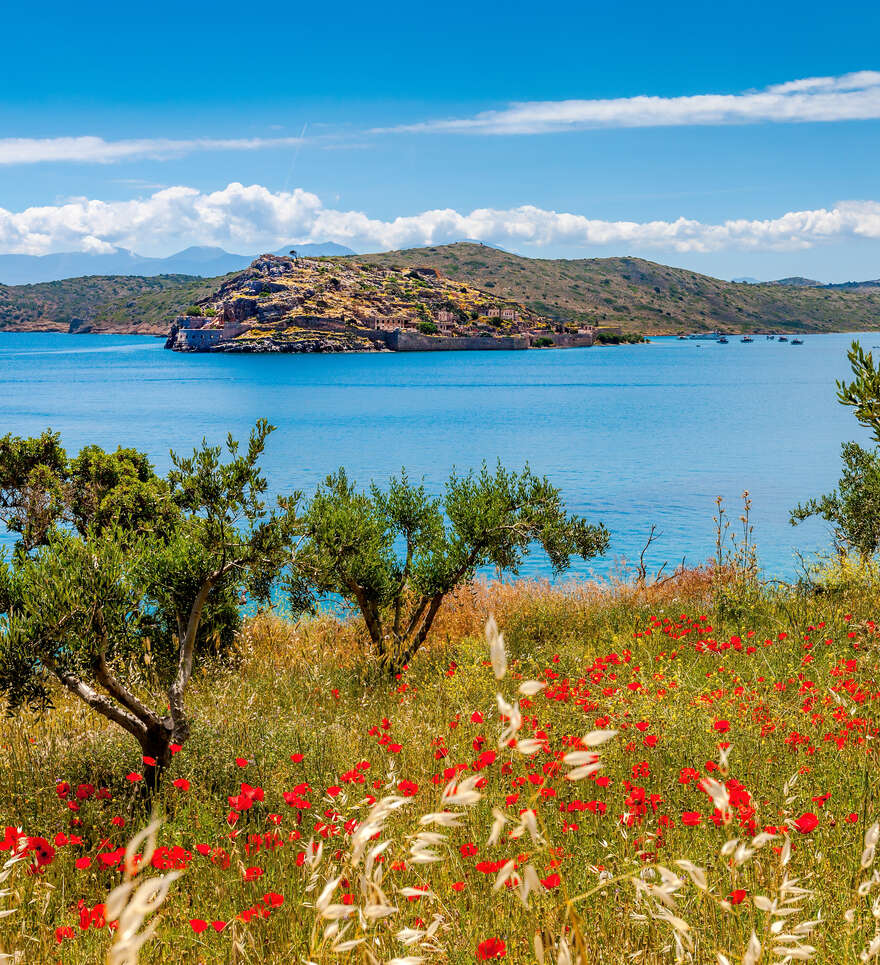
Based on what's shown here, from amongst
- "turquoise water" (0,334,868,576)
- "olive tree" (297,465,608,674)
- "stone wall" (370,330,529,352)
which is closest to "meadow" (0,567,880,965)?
"olive tree" (297,465,608,674)

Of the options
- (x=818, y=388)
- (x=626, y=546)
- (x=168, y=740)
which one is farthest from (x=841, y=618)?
(x=818, y=388)

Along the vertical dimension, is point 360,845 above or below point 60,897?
above

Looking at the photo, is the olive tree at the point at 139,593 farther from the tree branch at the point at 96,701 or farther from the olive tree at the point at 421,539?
the olive tree at the point at 421,539

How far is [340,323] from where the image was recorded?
170 m

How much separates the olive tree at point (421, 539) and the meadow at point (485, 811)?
3.16 feet

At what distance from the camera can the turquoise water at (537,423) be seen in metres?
38.5

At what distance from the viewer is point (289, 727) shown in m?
7.93

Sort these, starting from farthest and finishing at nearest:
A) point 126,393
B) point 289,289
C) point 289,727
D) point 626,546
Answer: point 289,289
point 126,393
point 626,546
point 289,727

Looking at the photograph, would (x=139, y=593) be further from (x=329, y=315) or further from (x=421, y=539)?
(x=329, y=315)

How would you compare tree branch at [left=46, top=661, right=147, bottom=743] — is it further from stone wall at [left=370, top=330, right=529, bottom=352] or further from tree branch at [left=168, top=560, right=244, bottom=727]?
stone wall at [left=370, top=330, right=529, bottom=352]

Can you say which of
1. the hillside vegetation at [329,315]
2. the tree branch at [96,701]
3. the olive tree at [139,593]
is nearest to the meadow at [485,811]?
the tree branch at [96,701]

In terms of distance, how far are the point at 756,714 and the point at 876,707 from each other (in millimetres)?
1415

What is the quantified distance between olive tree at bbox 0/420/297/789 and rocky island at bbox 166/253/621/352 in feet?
519

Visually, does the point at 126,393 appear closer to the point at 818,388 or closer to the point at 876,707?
the point at 818,388
